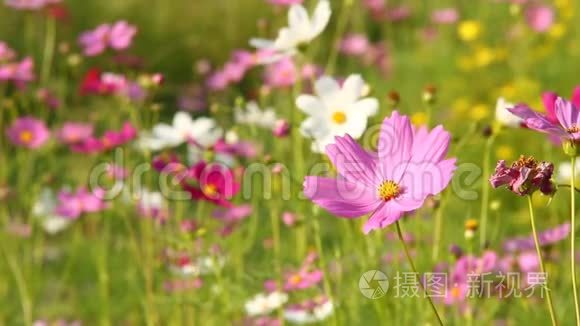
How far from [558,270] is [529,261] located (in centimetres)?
36

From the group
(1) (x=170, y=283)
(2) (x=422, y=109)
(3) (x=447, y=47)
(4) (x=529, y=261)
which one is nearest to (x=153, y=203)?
(1) (x=170, y=283)

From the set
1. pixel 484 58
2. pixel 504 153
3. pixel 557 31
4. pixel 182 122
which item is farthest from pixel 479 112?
pixel 182 122

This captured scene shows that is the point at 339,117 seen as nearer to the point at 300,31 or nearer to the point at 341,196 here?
the point at 300,31

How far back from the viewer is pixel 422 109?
3346mm

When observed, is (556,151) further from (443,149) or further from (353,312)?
(443,149)

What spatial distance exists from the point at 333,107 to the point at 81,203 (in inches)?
31.6

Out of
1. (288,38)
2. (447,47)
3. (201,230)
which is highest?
(447,47)

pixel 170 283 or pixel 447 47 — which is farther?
pixel 447 47

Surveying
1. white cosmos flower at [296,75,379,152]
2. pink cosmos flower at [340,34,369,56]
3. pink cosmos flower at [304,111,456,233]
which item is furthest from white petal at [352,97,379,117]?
pink cosmos flower at [340,34,369,56]

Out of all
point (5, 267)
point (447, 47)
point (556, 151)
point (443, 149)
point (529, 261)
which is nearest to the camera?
point (443, 149)

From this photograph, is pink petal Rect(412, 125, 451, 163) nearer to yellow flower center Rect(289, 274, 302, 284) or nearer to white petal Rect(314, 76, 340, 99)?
white petal Rect(314, 76, 340, 99)

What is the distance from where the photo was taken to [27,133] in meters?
1.96

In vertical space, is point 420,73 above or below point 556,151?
above

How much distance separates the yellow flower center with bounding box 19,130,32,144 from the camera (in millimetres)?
1936
